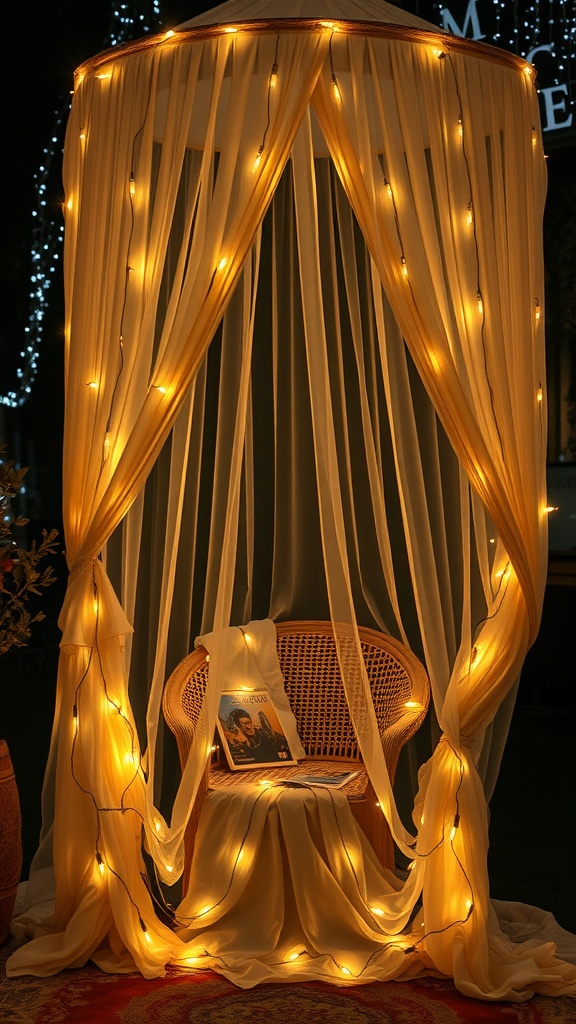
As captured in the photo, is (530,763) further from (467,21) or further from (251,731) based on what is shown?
(467,21)

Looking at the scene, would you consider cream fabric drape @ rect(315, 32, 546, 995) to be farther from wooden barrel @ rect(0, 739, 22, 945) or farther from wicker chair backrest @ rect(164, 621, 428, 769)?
wooden barrel @ rect(0, 739, 22, 945)

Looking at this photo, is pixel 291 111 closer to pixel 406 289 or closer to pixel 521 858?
pixel 406 289

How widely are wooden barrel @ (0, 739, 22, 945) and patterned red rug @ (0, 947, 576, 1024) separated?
0.87 feet

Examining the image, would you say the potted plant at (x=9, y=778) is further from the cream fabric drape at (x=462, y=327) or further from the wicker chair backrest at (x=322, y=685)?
the cream fabric drape at (x=462, y=327)

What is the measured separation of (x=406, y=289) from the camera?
10.5ft

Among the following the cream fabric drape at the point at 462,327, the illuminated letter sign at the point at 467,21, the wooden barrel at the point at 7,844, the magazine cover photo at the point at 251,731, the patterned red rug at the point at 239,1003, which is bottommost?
the patterned red rug at the point at 239,1003

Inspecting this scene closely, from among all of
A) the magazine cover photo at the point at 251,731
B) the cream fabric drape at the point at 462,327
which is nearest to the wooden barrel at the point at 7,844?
the magazine cover photo at the point at 251,731

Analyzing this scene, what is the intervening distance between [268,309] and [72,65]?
3.54 meters

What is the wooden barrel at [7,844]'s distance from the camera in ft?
11.4

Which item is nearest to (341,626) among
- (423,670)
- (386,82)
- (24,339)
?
(423,670)

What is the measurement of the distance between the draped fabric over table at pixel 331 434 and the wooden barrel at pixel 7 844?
0.09 metres

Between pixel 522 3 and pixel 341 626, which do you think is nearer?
pixel 341 626

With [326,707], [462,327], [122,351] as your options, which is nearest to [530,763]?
[326,707]

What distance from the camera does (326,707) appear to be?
407 cm
